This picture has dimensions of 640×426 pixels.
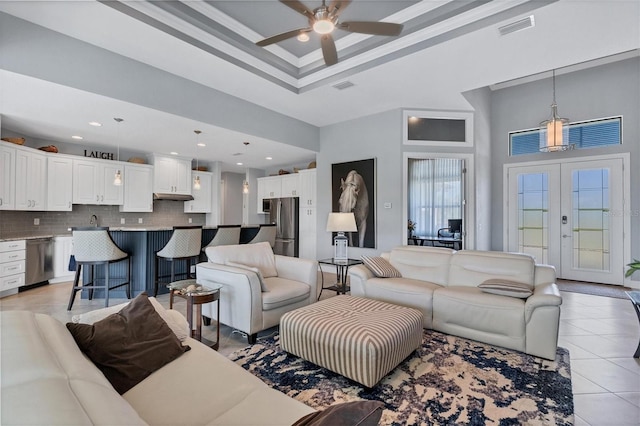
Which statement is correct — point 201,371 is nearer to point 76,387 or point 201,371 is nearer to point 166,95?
point 76,387

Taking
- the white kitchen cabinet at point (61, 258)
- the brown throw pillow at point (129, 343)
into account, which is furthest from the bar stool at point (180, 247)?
the brown throw pillow at point (129, 343)

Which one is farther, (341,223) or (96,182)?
(96,182)

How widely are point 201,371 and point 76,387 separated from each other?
770 mm

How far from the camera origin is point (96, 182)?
5531mm

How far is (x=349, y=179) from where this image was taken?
5.64 m

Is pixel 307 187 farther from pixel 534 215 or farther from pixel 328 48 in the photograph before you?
pixel 534 215

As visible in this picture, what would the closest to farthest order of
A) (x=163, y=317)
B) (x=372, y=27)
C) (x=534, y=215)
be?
(x=163, y=317) < (x=372, y=27) < (x=534, y=215)

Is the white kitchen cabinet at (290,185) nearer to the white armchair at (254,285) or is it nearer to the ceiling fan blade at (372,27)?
the white armchair at (254,285)

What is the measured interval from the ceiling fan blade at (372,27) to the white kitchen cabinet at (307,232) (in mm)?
4153

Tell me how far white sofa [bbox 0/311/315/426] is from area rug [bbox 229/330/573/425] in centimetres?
75

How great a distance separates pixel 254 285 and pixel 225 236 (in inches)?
88.8

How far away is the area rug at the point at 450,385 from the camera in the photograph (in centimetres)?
175

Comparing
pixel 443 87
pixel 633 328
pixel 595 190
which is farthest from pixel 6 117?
pixel 595 190

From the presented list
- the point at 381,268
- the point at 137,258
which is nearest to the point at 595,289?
the point at 381,268
